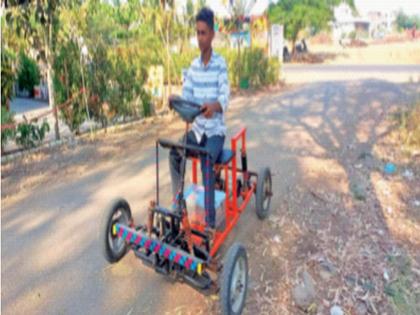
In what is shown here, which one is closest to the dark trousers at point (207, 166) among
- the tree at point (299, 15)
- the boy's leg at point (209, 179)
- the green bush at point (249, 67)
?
the boy's leg at point (209, 179)

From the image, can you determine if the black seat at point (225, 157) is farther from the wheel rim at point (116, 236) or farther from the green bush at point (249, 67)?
the green bush at point (249, 67)

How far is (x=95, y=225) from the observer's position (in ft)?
15.0

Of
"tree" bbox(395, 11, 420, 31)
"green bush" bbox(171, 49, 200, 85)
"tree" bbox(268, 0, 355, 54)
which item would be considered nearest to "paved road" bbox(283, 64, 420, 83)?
"green bush" bbox(171, 49, 200, 85)

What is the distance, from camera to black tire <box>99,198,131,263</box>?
3494 millimetres

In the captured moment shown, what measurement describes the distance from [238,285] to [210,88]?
1.60 meters

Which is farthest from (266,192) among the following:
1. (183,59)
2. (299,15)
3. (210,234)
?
(299,15)

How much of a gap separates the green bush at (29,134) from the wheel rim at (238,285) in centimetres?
516

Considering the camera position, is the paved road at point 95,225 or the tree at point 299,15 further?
the tree at point 299,15

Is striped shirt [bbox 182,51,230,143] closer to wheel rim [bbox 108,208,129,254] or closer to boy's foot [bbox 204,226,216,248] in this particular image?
boy's foot [bbox 204,226,216,248]

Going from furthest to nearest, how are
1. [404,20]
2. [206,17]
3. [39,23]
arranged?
[404,20], [39,23], [206,17]

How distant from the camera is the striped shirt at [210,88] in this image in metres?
3.64

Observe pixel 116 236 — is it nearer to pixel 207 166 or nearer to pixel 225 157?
pixel 207 166

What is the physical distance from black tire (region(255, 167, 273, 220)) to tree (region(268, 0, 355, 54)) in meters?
26.8

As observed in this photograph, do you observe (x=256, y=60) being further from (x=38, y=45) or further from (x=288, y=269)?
(x=288, y=269)
